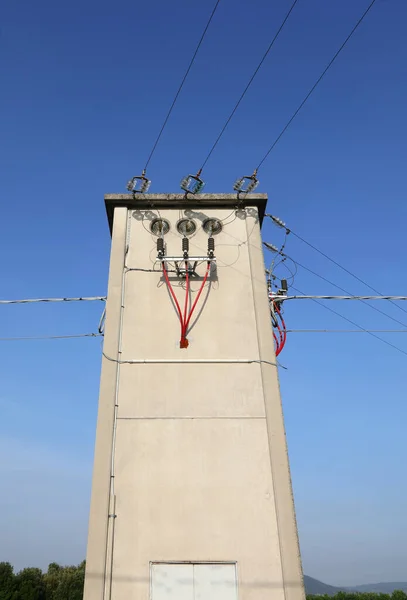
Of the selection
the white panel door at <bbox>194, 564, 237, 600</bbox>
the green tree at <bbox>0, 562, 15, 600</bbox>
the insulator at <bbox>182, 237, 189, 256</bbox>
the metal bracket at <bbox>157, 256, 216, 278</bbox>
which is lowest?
the white panel door at <bbox>194, 564, 237, 600</bbox>

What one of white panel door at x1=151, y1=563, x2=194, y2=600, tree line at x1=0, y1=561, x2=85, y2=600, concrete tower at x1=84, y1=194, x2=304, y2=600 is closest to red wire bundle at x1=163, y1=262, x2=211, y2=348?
concrete tower at x1=84, y1=194, x2=304, y2=600

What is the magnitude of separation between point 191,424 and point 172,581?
2429 mm

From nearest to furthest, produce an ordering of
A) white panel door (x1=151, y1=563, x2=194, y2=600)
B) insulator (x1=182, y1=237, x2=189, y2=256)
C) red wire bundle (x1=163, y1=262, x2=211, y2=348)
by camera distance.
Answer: white panel door (x1=151, y1=563, x2=194, y2=600), red wire bundle (x1=163, y1=262, x2=211, y2=348), insulator (x1=182, y1=237, x2=189, y2=256)

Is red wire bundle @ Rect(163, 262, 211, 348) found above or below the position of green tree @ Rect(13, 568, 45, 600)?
above

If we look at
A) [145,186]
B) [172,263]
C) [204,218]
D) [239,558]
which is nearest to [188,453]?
[239,558]

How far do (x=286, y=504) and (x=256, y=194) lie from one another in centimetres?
687

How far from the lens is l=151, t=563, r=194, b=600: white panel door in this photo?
671 centimetres

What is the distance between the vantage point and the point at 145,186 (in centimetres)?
1058

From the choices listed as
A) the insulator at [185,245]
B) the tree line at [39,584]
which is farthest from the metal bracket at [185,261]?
the tree line at [39,584]

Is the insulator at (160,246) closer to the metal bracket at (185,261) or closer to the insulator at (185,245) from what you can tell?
the metal bracket at (185,261)

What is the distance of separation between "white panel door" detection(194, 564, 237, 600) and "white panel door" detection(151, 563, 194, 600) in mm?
106

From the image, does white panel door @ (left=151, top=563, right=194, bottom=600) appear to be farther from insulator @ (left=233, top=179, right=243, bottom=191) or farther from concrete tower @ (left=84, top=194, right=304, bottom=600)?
insulator @ (left=233, top=179, right=243, bottom=191)

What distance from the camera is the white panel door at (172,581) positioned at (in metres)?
6.71

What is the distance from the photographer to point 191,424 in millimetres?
8094
